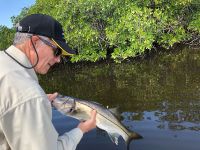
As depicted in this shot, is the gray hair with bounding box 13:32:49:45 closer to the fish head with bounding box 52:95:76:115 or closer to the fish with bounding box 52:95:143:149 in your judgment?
the fish with bounding box 52:95:143:149

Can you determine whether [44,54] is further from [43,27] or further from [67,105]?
[67,105]

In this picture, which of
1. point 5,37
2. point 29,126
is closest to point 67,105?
point 29,126

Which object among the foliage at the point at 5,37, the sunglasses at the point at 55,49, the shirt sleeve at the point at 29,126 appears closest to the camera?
the shirt sleeve at the point at 29,126

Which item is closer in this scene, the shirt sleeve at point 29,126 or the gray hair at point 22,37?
the shirt sleeve at point 29,126

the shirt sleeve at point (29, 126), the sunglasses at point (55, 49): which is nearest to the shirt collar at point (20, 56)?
the sunglasses at point (55, 49)

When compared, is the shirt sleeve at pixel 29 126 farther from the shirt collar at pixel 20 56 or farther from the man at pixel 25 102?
the shirt collar at pixel 20 56

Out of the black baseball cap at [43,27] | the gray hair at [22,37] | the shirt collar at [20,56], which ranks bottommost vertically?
the shirt collar at [20,56]

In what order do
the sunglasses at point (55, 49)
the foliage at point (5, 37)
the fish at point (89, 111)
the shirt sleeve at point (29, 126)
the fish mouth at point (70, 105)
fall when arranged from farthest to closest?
the foliage at point (5, 37) → the fish mouth at point (70, 105) → the fish at point (89, 111) → the sunglasses at point (55, 49) → the shirt sleeve at point (29, 126)

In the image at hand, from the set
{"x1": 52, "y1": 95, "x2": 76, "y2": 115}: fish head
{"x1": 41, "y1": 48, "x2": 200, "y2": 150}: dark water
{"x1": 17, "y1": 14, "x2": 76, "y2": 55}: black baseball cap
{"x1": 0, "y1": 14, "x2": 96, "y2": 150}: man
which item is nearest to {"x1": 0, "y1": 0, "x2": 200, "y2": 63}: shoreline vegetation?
{"x1": 41, "y1": 48, "x2": 200, "y2": 150}: dark water

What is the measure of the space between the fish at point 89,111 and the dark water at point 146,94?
4.07 metres

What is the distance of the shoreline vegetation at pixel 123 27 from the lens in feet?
95.1

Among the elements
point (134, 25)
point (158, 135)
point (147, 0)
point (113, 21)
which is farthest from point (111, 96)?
point (147, 0)

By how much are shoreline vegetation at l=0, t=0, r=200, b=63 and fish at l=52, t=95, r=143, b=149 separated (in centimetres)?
2172

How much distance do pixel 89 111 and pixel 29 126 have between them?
10.1ft
